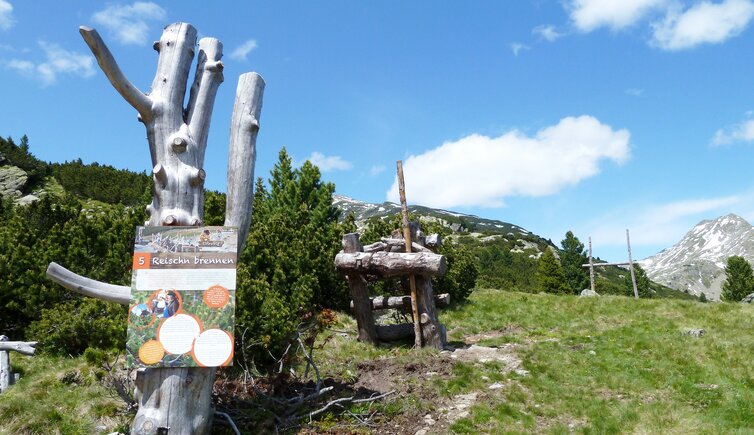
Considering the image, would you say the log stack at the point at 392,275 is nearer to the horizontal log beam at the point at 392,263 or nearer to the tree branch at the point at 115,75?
the horizontal log beam at the point at 392,263

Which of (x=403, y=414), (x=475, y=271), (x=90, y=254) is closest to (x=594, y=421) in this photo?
(x=403, y=414)

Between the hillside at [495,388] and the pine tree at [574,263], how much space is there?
35.5 m

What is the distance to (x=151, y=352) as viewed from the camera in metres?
4.91

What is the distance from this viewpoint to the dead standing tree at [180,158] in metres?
5.15

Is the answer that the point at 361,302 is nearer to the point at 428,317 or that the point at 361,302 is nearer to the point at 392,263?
the point at 392,263

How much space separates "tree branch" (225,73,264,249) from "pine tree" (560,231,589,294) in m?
45.2

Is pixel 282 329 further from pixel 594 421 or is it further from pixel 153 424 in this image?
pixel 594 421

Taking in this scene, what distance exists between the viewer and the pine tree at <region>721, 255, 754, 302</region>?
1625 inches

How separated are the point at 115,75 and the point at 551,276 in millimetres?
42262

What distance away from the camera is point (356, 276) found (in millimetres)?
11719

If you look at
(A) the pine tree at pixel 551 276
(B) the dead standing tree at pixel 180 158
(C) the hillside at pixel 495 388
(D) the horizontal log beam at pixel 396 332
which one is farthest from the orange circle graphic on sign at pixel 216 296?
(A) the pine tree at pixel 551 276

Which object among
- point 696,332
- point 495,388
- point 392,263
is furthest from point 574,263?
point 495,388

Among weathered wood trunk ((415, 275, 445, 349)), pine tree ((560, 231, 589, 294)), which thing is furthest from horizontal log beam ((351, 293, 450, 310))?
pine tree ((560, 231, 589, 294))

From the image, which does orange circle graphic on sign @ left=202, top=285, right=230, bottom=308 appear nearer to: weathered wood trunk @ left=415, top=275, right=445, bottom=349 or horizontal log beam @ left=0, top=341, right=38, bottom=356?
weathered wood trunk @ left=415, top=275, right=445, bottom=349
